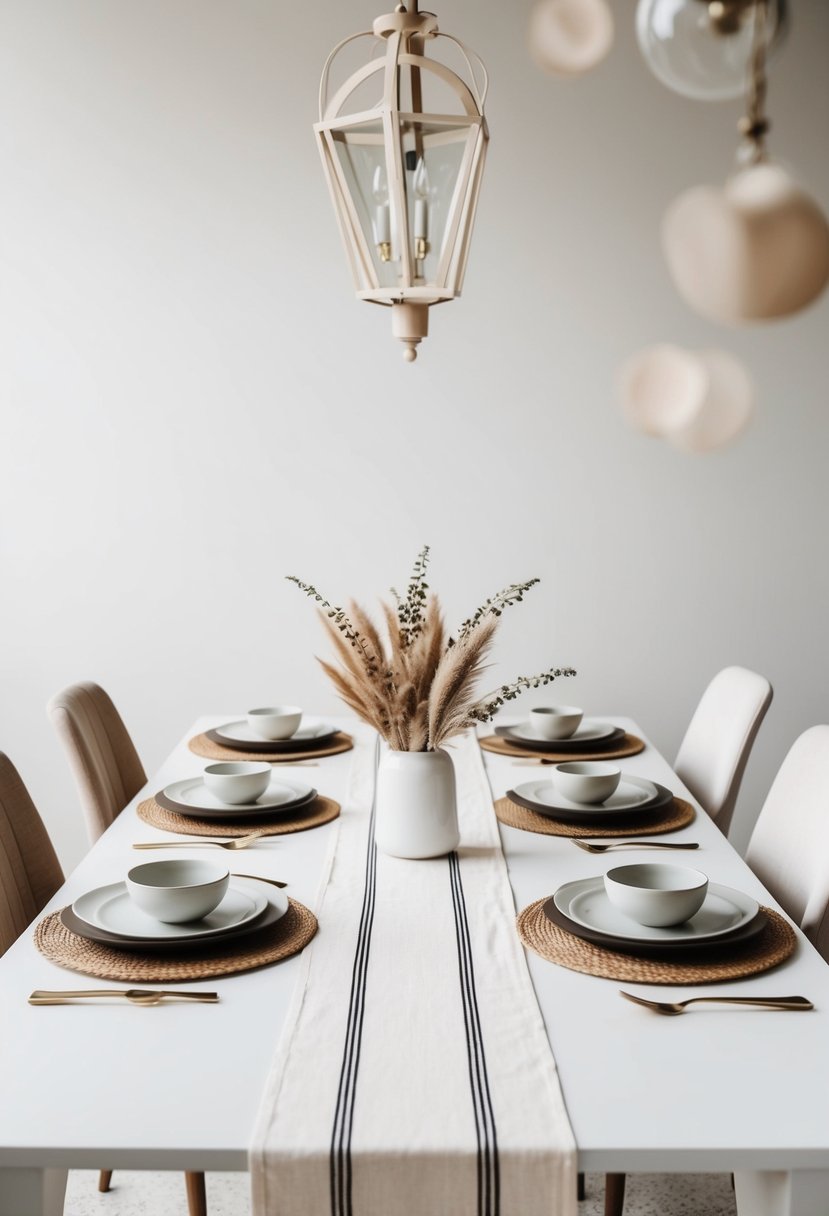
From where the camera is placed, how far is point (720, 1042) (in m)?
1.20

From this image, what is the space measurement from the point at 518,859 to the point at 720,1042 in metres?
0.64

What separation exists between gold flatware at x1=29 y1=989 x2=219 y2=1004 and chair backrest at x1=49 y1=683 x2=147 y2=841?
41.6 inches

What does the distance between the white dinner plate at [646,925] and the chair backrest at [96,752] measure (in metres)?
1.12

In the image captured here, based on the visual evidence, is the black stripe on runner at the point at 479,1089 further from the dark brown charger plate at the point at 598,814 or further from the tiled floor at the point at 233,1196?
the tiled floor at the point at 233,1196

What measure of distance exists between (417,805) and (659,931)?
46cm

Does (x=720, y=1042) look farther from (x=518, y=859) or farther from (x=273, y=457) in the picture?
(x=273, y=457)

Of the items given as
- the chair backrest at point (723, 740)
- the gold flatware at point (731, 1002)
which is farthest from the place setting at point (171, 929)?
the chair backrest at point (723, 740)

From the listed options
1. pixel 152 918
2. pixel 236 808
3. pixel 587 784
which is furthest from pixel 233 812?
pixel 587 784

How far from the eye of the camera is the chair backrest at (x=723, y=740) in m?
2.44

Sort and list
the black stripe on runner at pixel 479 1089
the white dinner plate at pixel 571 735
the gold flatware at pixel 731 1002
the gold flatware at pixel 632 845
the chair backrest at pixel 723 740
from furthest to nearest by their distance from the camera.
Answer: the white dinner plate at pixel 571 735
the chair backrest at pixel 723 740
the gold flatware at pixel 632 845
the gold flatware at pixel 731 1002
the black stripe on runner at pixel 479 1089

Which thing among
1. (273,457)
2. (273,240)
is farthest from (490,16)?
(273,457)

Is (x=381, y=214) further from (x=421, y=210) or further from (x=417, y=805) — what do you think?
(x=417, y=805)

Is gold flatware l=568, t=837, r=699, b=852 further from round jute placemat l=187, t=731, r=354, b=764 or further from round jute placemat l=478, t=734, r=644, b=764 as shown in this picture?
round jute placemat l=187, t=731, r=354, b=764

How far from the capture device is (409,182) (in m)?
1.63
